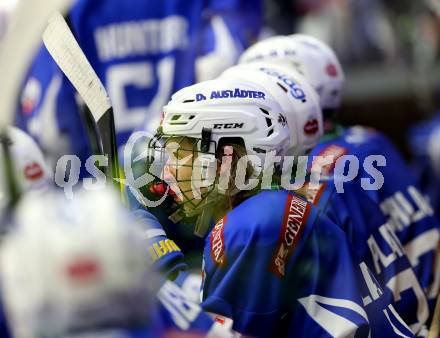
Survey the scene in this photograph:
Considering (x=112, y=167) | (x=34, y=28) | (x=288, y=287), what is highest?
(x=34, y=28)

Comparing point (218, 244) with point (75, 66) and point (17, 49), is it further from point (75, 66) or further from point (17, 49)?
point (17, 49)

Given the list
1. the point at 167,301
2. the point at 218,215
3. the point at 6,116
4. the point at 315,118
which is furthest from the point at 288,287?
the point at 6,116

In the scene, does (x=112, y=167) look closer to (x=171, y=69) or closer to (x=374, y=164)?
(x=374, y=164)

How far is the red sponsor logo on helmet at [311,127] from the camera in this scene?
4.33m

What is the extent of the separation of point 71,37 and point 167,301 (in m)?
1.07

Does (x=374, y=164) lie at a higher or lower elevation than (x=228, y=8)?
lower

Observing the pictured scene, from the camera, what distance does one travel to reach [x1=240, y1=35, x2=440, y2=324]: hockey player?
16.0 ft

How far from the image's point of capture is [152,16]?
6773 mm

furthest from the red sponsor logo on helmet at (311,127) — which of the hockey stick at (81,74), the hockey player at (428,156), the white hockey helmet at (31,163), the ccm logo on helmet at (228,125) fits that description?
the hockey player at (428,156)

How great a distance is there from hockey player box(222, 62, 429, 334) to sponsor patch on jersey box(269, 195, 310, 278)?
0.51 metres

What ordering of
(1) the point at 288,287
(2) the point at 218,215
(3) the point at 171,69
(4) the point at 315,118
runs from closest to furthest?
(1) the point at 288,287
(2) the point at 218,215
(4) the point at 315,118
(3) the point at 171,69

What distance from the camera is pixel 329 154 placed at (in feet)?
16.4

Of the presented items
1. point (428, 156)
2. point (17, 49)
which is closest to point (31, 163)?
point (17, 49)

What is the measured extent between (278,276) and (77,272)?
4.33ft
